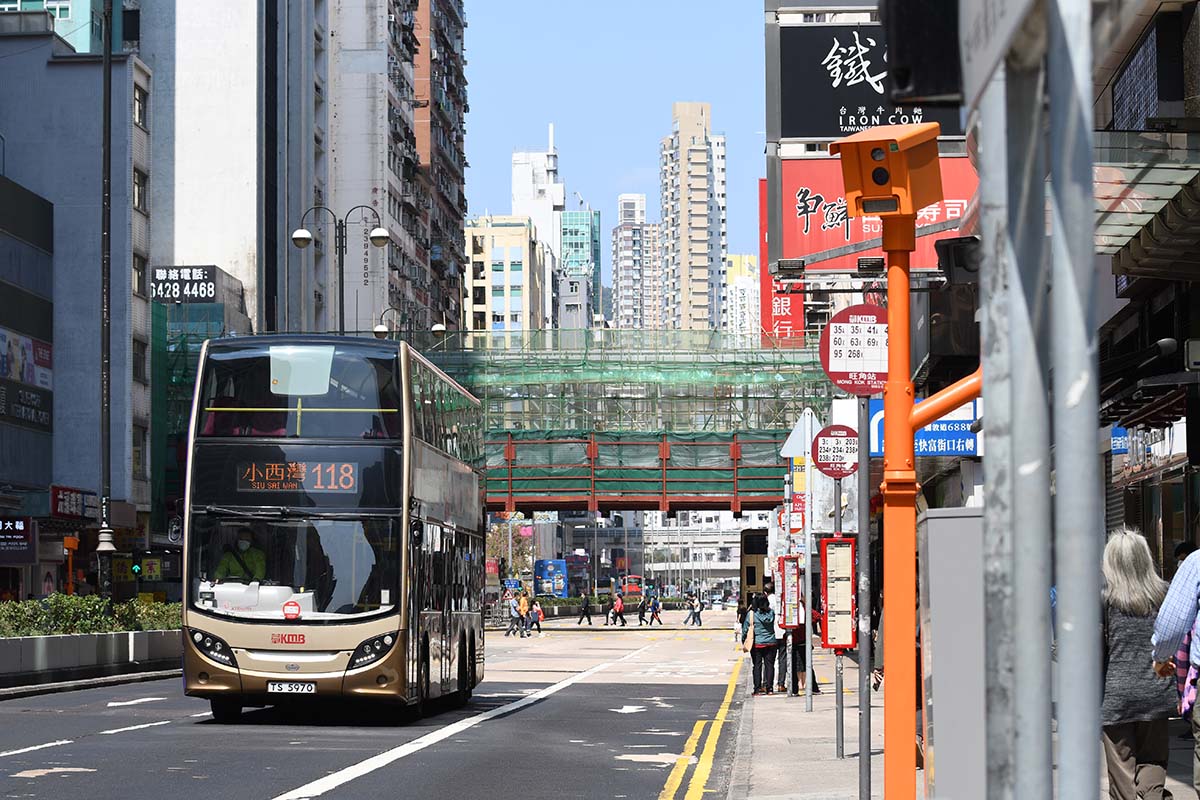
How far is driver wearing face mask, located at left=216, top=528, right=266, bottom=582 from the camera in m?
22.3

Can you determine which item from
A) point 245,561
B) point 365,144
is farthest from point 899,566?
point 365,144

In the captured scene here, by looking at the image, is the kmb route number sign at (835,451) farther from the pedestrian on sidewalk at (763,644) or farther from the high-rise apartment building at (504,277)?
the high-rise apartment building at (504,277)

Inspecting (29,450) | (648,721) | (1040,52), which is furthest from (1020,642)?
(29,450)

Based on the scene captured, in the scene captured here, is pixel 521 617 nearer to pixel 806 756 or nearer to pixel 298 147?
pixel 298 147

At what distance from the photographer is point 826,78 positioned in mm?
24656

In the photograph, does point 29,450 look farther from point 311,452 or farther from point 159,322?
point 311,452

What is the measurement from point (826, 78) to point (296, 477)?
8165mm

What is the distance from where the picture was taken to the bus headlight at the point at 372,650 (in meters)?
22.1

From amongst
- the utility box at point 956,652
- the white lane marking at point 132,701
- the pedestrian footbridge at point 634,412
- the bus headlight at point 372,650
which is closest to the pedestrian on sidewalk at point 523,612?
the pedestrian footbridge at point 634,412

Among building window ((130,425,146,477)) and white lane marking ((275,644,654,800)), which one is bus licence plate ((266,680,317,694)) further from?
building window ((130,425,146,477))

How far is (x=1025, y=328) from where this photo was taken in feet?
10.6

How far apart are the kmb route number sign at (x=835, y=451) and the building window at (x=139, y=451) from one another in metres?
50.1

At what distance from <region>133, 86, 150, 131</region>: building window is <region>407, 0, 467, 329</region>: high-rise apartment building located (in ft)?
132

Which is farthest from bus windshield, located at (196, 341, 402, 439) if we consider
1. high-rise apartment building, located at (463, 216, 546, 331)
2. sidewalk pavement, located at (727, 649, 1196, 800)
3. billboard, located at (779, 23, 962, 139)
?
high-rise apartment building, located at (463, 216, 546, 331)
